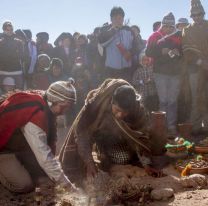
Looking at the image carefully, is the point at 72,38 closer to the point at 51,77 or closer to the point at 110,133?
the point at 51,77

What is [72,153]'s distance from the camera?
5543 mm

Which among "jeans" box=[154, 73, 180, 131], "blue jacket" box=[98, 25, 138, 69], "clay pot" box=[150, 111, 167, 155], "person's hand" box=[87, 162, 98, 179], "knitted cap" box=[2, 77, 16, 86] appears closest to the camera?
"person's hand" box=[87, 162, 98, 179]

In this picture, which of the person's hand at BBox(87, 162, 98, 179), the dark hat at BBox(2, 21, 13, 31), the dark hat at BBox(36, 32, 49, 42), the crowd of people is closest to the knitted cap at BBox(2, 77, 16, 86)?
the crowd of people

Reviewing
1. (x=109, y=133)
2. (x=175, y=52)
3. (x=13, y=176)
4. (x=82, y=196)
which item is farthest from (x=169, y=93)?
(x=13, y=176)

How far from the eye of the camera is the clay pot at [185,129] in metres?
7.37

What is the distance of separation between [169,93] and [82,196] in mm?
3947

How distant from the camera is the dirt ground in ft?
14.6

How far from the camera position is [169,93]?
8.00 meters

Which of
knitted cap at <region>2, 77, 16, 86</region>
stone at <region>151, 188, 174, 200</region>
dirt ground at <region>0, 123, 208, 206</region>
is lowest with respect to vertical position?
dirt ground at <region>0, 123, 208, 206</region>

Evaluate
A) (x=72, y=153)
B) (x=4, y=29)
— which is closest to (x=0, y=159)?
(x=72, y=153)

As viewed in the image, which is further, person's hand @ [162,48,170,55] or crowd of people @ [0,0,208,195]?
person's hand @ [162,48,170,55]

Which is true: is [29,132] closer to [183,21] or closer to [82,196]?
[82,196]

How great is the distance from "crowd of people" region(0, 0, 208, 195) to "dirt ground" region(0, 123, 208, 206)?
0.16 metres

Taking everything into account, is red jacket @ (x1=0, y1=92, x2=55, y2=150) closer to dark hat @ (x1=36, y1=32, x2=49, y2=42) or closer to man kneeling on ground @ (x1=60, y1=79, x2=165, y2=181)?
man kneeling on ground @ (x1=60, y1=79, x2=165, y2=181)
